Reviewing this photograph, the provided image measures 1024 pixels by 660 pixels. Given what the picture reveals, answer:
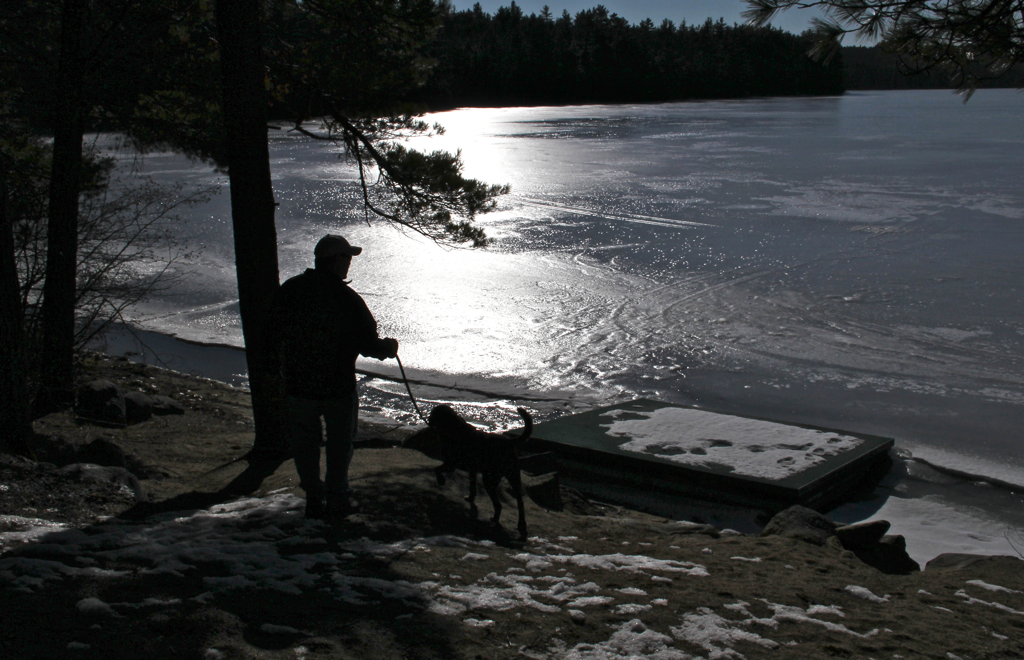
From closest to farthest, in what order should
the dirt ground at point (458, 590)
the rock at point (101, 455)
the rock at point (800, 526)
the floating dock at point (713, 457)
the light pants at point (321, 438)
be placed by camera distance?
the dirt ground at point (458, 590) → the light pants at point (321, 438) → the rock at point (800, 526) → the rock at point (101, 455) → the floating dock at point (713, 457)

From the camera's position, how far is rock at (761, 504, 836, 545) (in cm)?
532

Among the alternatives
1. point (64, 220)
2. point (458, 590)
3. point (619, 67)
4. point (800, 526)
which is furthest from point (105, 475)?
point (619, 67)

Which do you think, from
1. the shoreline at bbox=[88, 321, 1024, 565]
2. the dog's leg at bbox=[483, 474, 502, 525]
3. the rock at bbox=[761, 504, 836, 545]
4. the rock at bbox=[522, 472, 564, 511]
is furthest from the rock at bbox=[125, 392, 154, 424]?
the rock at bbox=[761, 504, 836, 545]

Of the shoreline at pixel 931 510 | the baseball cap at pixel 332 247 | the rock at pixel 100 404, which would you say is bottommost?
the shoreline at pixel 931 510

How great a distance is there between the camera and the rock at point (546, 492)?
5734 millimetres

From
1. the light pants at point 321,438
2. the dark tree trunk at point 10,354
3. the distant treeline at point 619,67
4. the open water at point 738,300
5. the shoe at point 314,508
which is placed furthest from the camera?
the distant treeline at point 619,67

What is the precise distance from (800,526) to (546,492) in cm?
166

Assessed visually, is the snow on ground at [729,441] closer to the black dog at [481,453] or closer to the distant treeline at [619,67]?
the black dog at [481,453]

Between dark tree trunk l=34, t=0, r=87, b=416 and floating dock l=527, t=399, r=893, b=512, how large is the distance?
433 cm

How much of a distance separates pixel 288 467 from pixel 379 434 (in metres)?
2.00

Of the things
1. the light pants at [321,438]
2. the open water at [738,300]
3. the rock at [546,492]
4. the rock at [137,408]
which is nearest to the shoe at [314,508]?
the light pants at [321,438]

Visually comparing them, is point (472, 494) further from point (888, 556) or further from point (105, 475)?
point (888, 556)

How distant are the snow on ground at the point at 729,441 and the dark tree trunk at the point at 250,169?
10.1 feet

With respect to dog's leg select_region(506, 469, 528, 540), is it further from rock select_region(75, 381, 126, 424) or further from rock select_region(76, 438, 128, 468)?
rock select_region(75, 381, 126, 424)
